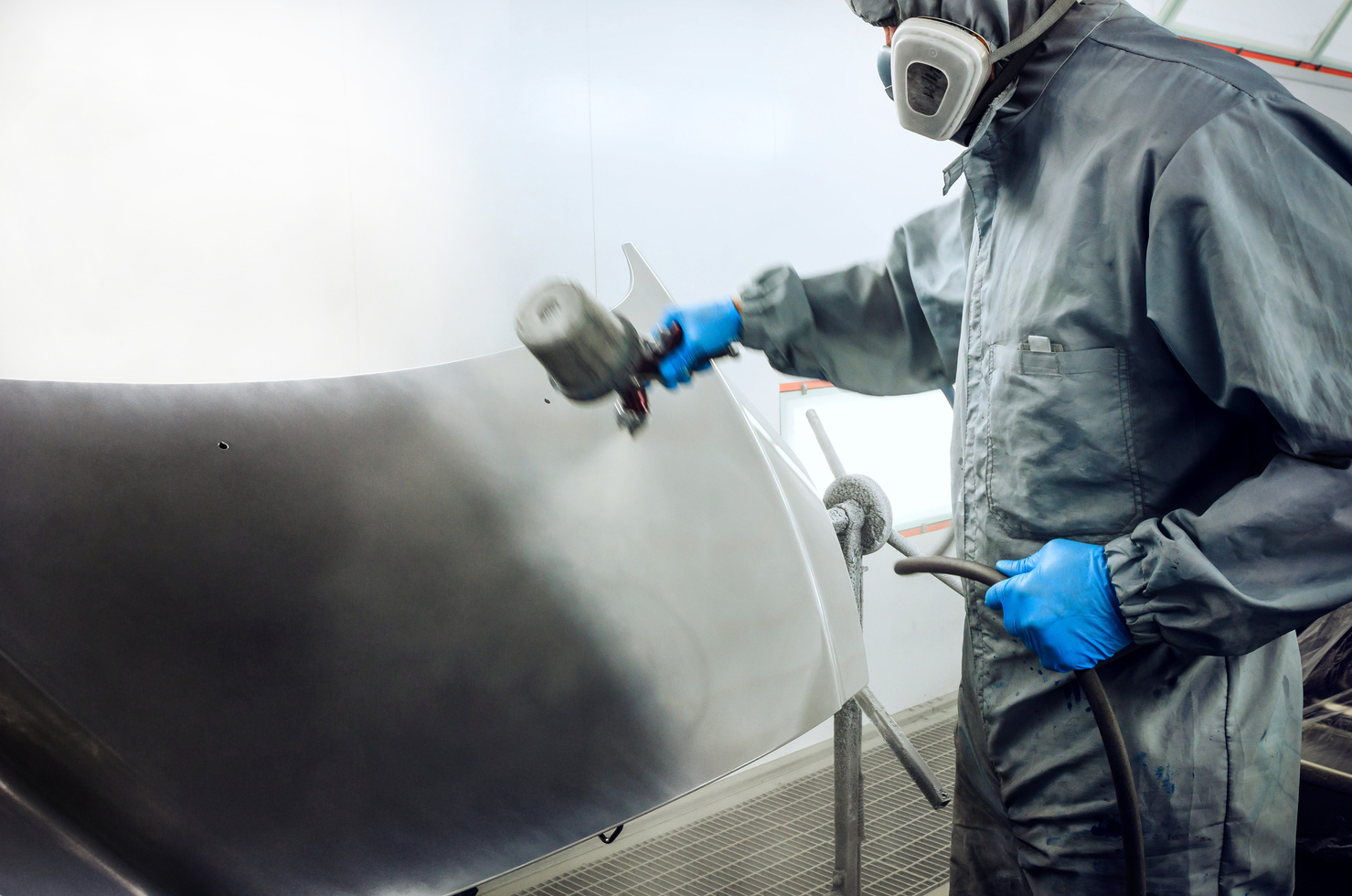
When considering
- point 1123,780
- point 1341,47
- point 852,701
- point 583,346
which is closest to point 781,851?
point 852,701

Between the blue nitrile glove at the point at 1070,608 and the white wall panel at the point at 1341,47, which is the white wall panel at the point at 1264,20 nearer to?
the white wall panel at the point at 1341,47

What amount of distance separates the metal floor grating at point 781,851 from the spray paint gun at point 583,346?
1.20 m

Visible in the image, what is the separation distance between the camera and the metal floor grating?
1.74m

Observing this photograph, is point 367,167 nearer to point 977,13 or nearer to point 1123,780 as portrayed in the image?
point 977,13

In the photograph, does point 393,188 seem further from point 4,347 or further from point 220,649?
point 220,649

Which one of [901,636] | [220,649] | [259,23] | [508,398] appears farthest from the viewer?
[901,636]

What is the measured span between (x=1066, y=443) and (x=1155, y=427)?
85mm

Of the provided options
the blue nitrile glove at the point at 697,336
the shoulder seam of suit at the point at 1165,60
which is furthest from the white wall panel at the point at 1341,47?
the blue nitrile glove at the point at 697,336

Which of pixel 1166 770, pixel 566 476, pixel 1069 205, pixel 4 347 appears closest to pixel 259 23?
pixel 4 347

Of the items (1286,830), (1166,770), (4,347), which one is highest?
(4,347)

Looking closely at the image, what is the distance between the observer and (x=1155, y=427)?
86 centimetres

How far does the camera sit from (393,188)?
151 cm

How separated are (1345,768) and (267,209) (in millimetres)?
2158

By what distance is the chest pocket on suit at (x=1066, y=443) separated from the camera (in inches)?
34.0
